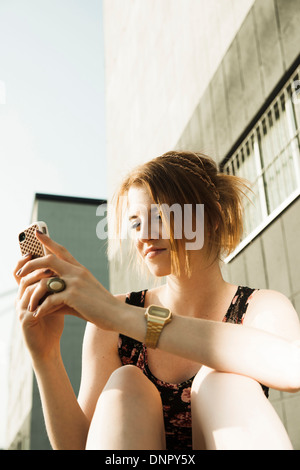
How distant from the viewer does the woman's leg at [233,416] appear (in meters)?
0.98

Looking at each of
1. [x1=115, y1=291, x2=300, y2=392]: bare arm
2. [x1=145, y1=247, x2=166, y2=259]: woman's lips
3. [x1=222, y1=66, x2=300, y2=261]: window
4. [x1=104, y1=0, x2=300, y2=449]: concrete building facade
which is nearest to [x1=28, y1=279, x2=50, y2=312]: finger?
[x1=115, y1=291, x2=300, y2=392]: bare arm

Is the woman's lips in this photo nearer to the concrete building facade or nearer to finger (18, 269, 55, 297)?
finger (18, 269, 55, 297)

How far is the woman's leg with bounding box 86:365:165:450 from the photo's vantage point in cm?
107

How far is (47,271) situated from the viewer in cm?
128

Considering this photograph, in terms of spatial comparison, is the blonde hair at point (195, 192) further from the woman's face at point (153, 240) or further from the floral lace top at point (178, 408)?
the floral lace top at point (178, 408)

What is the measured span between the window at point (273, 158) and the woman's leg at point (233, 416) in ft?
10.5

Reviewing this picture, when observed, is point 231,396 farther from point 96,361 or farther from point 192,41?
point 192,41

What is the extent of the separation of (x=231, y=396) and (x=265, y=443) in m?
0.15

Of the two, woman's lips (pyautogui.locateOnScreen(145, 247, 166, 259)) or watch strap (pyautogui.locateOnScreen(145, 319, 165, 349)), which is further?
woman's lips (pyautogui.locateOnScreen(145, 247, 166, 259))

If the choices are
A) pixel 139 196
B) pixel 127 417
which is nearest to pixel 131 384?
pixel 127 417

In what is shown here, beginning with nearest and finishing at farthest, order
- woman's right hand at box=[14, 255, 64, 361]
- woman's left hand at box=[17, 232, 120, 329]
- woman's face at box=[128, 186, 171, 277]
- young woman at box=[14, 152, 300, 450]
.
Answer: young woman at box=[14, 152, 300, 450] < woman's left hand at box=[17, 232, 120, 329] < woman's right hand at box=[14, 255, 64, 361] < woman's face at box=[128, 186, 171, 277]

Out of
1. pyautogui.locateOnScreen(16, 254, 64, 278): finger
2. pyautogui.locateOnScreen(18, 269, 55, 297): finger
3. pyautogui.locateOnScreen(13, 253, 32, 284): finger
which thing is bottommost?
pyautogui.locateOnScreen(18, 269, 55, 297): finger

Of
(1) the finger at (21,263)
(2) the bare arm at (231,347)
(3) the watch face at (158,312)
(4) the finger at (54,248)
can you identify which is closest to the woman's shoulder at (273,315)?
(2) the bare arm at (231,347)
